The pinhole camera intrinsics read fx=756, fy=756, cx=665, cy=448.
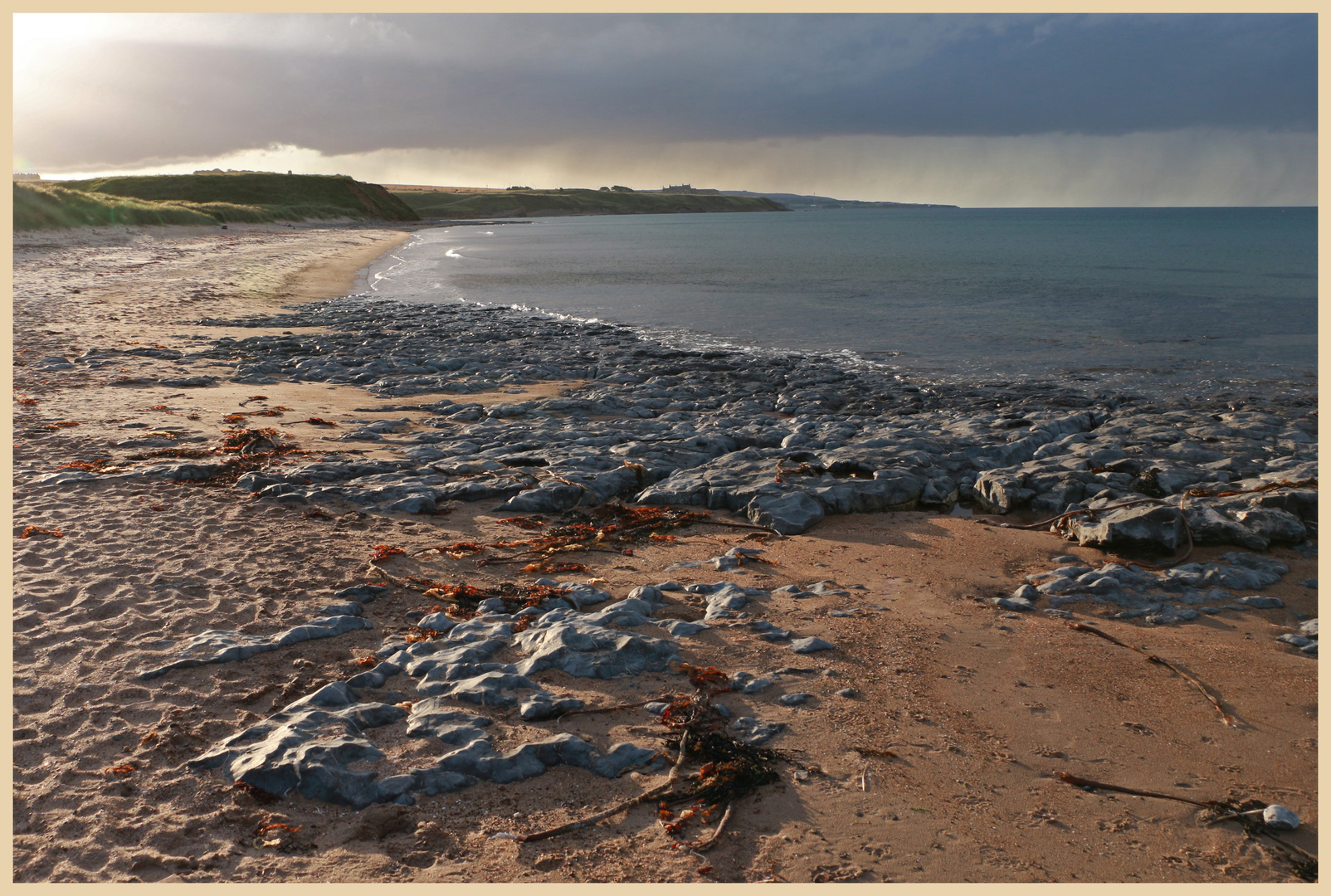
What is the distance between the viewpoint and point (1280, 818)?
3.71 m

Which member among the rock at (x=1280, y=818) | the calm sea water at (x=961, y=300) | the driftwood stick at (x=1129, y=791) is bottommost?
the driftwood stick at (x=1129, y=791)

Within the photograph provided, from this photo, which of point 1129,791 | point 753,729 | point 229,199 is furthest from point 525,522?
point 229,199

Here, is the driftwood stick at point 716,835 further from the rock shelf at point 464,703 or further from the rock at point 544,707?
the rock at point 544,707

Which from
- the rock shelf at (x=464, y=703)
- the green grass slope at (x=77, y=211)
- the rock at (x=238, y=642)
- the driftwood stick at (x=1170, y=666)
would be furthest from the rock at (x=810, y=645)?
the green grass slope at (x=77, y=211)

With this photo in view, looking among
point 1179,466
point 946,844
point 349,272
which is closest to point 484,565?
point 946,844

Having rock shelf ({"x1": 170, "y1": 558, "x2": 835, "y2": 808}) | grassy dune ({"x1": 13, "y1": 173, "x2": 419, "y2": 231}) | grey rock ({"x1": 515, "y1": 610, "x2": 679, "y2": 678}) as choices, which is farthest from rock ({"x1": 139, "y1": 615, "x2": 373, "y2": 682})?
grassy dune ({"x1": 13, "y1": 173, "x2": 419, "y2": 231})

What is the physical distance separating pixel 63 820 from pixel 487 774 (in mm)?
1910

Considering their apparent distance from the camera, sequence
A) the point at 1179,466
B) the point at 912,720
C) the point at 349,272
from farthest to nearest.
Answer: the point at 349,272 < the point at 1179,466 < the point at 912,720

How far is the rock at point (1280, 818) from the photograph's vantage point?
12.1 feet

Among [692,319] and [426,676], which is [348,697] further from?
[692,319]

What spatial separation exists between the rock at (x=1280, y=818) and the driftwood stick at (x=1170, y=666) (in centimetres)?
90

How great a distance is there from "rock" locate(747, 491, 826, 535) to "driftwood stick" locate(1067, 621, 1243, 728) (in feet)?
8.81

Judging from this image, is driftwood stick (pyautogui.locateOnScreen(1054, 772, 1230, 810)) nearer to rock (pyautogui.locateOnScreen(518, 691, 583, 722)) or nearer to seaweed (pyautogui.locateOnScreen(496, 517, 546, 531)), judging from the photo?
rock (pyautogui.locateOnScreen(518, 691, 583, 722))

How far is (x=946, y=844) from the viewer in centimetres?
356
